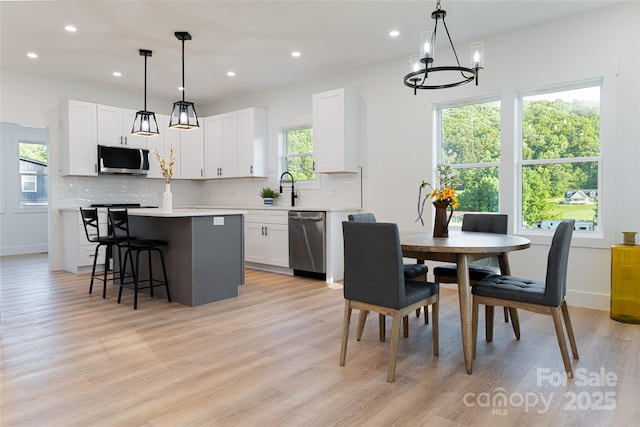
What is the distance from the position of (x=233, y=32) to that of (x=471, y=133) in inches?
113

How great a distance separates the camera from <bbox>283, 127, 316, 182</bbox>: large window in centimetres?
631

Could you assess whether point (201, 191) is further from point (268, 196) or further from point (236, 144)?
point (268, 196)

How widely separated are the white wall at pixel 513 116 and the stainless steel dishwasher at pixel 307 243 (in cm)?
76

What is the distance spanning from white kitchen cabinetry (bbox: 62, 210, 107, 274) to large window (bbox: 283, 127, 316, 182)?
2.80 meters

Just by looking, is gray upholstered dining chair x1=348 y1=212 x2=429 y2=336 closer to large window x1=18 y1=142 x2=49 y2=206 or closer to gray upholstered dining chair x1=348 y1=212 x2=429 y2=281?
gray upholstered dining chair x1=348 y1=212 x2=429 y2=281

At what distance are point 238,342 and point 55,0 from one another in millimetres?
3361

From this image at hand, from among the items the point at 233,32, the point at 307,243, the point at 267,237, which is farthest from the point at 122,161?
the point at 307,243

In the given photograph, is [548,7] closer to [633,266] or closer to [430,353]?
[633,266]

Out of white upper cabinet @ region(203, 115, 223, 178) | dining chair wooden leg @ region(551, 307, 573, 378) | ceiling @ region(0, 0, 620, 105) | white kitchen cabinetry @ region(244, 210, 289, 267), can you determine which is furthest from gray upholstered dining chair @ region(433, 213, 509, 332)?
white upper cabinet @ region(203, 115, 223, 178)

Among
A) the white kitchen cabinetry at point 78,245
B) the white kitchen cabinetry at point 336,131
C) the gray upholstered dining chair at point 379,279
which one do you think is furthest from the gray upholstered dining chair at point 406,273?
Answer: the white kitchen cabinetry at point 78,245

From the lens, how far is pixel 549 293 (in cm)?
240

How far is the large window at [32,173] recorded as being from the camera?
8023mm

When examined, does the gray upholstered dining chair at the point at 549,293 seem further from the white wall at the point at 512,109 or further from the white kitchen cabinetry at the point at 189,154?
the white kitchen cabinetry at the point at 189,154

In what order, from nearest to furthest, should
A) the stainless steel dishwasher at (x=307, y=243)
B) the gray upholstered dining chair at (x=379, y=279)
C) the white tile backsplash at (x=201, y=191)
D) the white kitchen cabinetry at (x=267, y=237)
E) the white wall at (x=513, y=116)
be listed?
the gray upholstered dining chair at (x=379, y=279) → the white wall at (x=513, y=116) → the stainless steel dishwasher at (x=307, y=243) → the white kitchen cabinetry at (x=267, y=237) → the white tile backsplash at (x=201, y=191)
